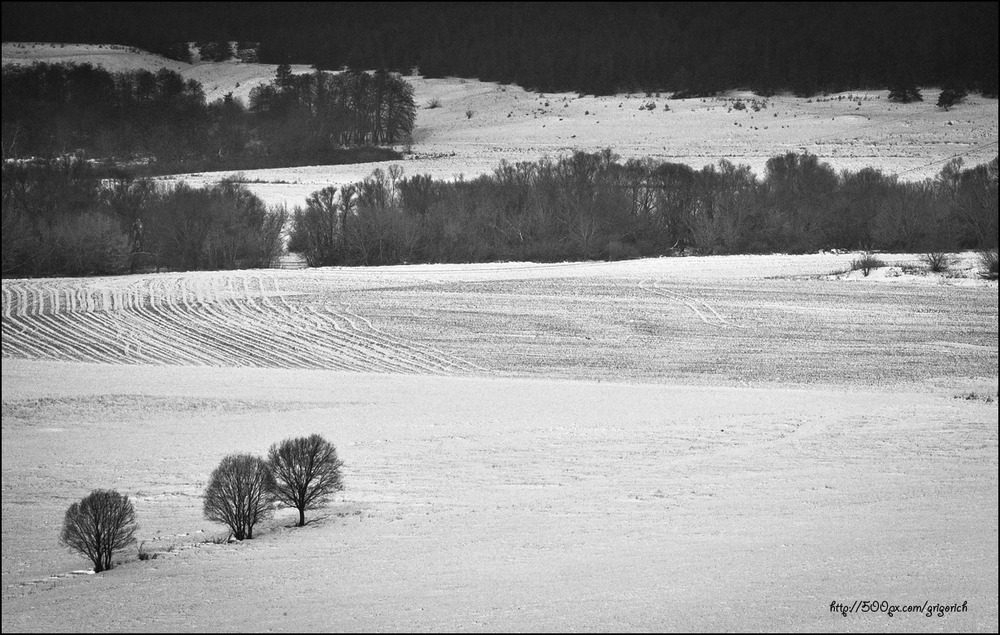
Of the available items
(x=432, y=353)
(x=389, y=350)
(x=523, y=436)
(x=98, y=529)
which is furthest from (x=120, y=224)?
(x=98, y=529)

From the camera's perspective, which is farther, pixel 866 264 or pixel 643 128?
pixel 643 128

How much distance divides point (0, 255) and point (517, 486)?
120ft

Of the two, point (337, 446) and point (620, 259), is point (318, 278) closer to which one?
point (620, 259)

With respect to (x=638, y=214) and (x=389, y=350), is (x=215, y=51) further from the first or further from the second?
(x=389, y=350)

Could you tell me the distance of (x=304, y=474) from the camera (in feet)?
56.8

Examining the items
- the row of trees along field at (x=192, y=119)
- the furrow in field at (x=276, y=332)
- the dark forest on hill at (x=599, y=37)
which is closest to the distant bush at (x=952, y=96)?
the dark forest on hill at (x=599, y=37)

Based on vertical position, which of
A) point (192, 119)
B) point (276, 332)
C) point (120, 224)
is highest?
point (192, 119)

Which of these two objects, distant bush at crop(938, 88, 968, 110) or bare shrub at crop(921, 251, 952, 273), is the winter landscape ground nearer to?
bare shrub at crop(921, 251, 952, 273)

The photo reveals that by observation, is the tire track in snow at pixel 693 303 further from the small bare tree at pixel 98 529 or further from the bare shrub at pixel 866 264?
the small bare tree at pixel 98 529

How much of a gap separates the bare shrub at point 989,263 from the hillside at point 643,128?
2099 centimetres

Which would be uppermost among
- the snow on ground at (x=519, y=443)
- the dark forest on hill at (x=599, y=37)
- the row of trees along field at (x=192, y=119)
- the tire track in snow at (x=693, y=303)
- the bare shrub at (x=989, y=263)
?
the dark forest on hill at (x=599, y=37)

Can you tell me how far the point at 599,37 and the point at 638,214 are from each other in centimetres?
6909

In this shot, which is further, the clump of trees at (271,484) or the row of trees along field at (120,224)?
the row of trees along field at (120,224)

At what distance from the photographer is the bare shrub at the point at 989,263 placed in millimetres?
41000
